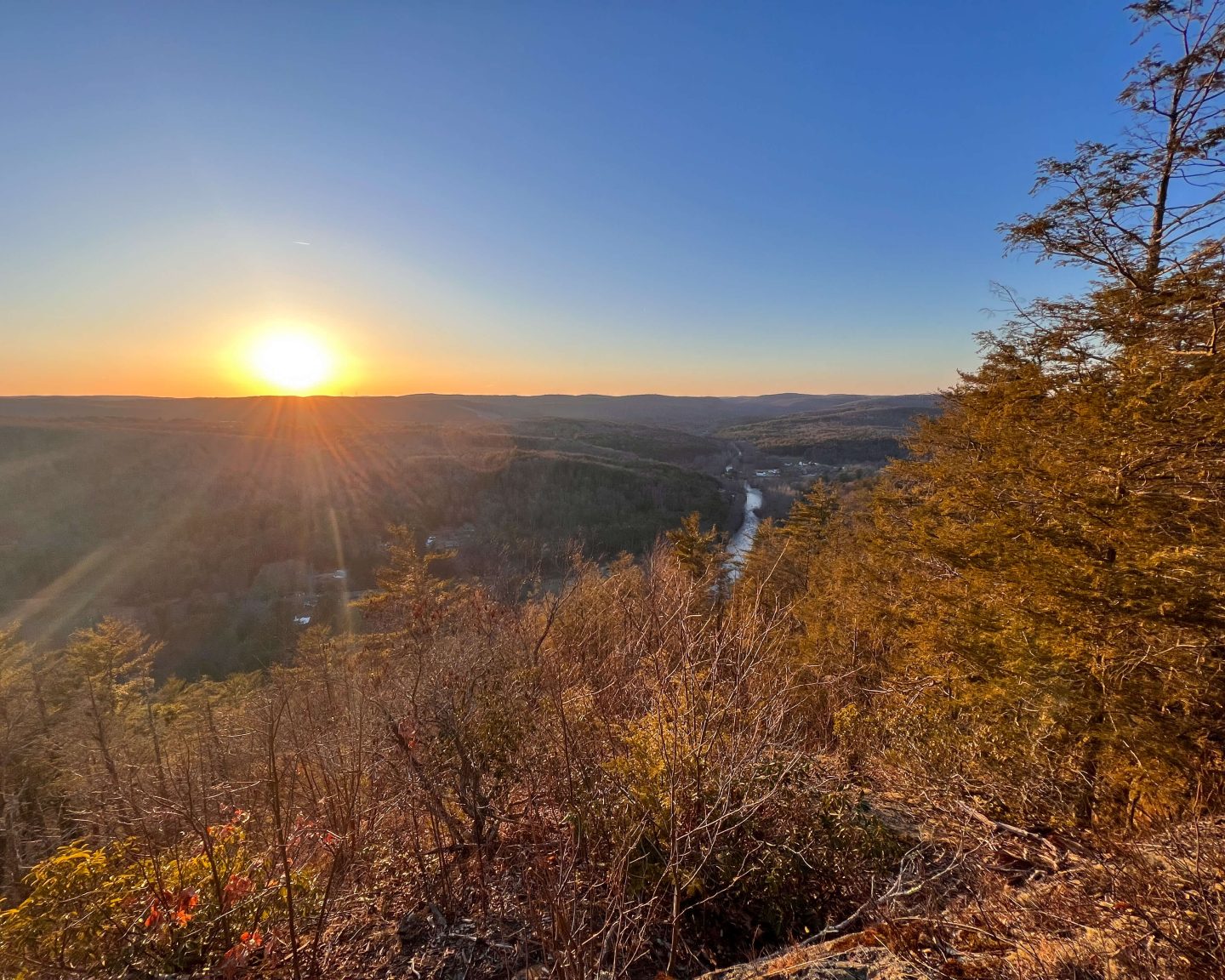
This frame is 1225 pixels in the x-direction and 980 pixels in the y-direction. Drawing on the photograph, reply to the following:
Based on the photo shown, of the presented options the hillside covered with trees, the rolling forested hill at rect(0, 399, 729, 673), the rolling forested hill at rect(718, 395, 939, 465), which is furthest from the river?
the hillside covered with trees

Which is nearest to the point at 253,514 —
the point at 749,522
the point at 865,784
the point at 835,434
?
the point at 749,522

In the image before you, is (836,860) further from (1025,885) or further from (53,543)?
(53,543)

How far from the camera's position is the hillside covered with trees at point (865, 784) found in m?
3.19

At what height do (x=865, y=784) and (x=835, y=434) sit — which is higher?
(x=835, y=434)

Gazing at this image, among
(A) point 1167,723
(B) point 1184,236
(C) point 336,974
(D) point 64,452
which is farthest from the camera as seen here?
(D) point 64,452

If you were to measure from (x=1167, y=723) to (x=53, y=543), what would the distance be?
73.0 meters

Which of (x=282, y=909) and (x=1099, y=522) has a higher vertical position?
(x=1099, y=522)

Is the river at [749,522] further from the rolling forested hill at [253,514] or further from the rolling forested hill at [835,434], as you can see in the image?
the rolling forested hill at [835,434]

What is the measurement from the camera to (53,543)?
4794 cm

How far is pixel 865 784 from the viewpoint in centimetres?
668

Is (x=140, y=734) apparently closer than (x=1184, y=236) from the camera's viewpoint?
No

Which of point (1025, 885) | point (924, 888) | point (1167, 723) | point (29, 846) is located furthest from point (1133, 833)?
point (29, 846)

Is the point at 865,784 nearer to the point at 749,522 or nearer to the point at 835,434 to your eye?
the point at 749,522

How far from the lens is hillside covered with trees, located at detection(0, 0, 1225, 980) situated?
3.19m
